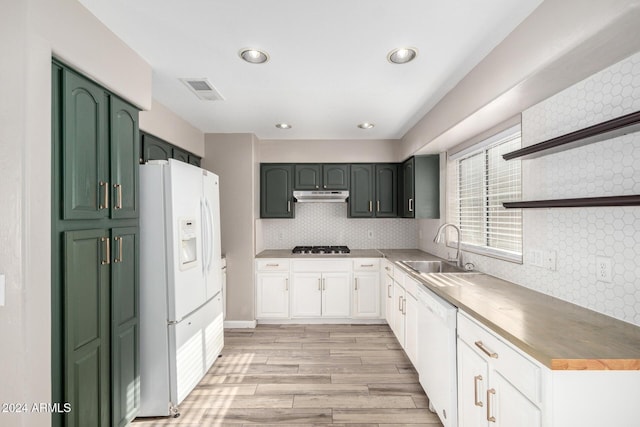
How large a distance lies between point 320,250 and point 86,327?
297 centimetres

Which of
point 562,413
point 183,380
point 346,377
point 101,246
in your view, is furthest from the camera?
point 346,377

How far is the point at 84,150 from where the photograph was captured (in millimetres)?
1635

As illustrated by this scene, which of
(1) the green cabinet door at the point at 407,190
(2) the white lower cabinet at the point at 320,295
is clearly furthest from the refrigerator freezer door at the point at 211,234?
(1) the green cabinet door at the point at 407,190

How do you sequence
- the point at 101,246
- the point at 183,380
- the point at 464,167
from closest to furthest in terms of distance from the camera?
the point at 101,246 → the point at 183,380 → the point at 464,167

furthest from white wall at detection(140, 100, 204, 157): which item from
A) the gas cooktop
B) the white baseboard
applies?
the white baseboard

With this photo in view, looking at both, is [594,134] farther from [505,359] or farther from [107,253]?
[107,253]

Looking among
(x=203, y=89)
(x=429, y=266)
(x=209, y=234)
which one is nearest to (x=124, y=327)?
(x=209, y=234)

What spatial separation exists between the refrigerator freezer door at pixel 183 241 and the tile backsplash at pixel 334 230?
2.05 m

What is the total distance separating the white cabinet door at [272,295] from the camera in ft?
13.4

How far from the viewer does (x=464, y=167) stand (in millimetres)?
3377

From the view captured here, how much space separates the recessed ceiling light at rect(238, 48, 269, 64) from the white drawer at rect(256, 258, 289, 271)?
8.50ft

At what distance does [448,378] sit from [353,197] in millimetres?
2833

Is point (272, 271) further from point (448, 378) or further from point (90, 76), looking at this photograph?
point (90, 76)
